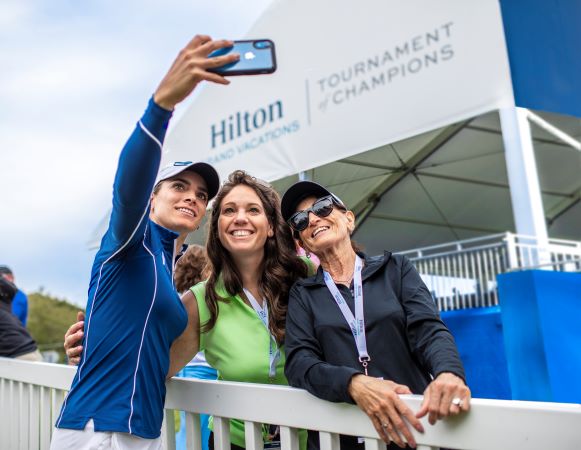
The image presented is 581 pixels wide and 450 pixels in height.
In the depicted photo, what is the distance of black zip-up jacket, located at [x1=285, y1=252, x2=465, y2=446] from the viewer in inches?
64.5

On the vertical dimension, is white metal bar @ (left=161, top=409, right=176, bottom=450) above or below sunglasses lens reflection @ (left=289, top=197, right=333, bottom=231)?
below

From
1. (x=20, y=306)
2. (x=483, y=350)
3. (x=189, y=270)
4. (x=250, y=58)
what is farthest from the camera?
(x=20, y=306)

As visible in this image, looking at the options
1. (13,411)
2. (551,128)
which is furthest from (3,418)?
(551,128)

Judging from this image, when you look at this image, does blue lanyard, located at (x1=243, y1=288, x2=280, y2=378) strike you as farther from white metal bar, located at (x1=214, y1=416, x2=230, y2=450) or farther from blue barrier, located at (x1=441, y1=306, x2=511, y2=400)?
blue barrier, located at (x1=441, y1=306, x2=511, y2=400)

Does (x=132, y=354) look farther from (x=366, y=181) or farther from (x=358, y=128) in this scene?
(x=366, y=181)

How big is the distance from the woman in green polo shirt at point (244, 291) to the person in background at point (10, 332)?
3421mm

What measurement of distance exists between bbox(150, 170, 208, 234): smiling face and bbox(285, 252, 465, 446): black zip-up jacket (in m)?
0.45

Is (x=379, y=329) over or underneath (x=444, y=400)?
over

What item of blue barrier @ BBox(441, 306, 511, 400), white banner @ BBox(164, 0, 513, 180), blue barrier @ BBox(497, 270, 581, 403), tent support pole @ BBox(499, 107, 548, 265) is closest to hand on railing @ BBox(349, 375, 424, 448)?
white banner @ BBox(164, 0, 513, 180)

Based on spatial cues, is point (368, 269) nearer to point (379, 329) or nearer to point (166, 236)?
point (379, 329)

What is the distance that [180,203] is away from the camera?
1.89 m

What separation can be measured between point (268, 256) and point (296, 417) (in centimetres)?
78

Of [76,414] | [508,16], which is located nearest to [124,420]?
[76,414]

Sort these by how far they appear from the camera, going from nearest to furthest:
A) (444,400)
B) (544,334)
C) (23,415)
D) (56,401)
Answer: (444,400) < (56,401) < (23,415) < (544,334)
